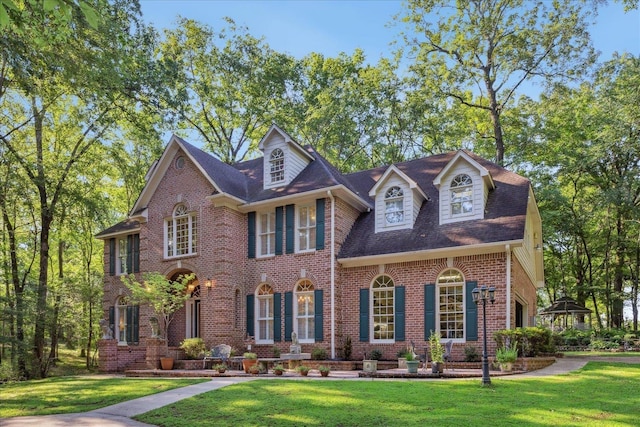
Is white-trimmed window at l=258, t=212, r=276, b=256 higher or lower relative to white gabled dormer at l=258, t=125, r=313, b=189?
lower

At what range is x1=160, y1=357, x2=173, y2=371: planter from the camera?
16516 millimetres

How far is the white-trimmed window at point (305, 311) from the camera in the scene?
17.2 metres

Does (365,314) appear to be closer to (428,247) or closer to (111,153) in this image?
(428,247)

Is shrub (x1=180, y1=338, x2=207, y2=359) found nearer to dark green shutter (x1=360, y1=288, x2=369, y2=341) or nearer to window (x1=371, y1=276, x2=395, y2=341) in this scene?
dark green shutter (x1=360, y1=288, x2=369, y2=341)

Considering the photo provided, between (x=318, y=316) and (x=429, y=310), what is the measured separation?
381cm

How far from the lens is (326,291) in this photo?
16.8 metres

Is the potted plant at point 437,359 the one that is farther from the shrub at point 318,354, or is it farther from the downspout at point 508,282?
the shrub at point 318,354

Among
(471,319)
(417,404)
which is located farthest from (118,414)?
(471,319)

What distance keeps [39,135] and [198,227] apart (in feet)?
30.0

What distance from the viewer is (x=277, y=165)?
19.2 metres

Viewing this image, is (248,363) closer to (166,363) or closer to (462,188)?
(166,363)

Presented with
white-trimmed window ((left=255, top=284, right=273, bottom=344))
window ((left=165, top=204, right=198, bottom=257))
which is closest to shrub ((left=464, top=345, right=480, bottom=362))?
white-trimmed window ((left=255, top=284, right=273, bottom=344))

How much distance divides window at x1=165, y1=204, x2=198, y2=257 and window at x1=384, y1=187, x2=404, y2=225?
741 centimetres

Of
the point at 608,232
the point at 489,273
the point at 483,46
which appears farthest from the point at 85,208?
the point at 608,232
